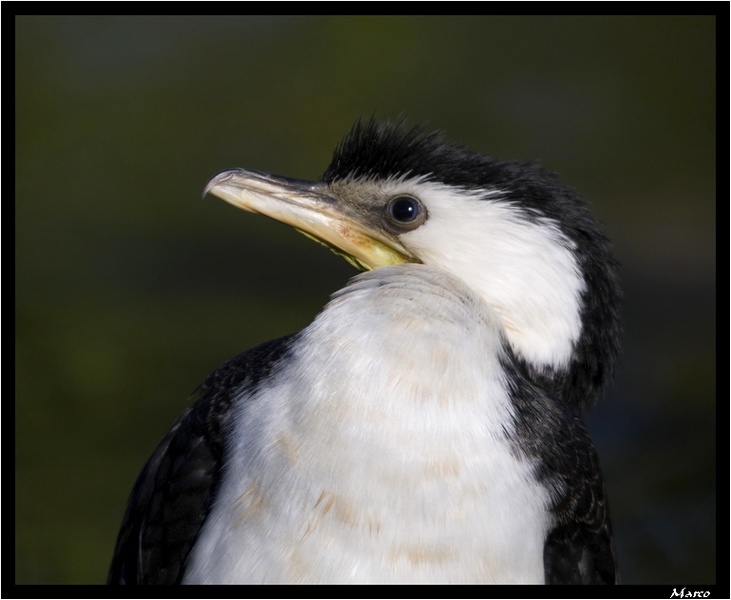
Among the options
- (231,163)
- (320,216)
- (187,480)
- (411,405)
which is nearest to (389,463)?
(411,405)

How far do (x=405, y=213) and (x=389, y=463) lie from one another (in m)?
0.64

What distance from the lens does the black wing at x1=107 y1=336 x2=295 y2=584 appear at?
6.51 ft

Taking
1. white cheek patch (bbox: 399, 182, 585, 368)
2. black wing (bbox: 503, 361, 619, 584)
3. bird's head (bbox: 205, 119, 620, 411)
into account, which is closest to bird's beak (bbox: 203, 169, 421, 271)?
bird's head (bbox: 205, 119, 620, 411)

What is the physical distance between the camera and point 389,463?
170 cm

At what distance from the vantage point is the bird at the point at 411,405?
67.7 inches

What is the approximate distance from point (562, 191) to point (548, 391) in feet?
1.55

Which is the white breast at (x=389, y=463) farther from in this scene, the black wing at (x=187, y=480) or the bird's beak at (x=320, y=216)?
the bird's beak at (x=320, y=216)

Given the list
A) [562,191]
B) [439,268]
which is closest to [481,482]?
[439,268]

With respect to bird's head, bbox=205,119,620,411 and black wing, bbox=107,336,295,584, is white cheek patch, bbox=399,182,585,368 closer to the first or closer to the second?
bird's head, bbox=205,119,620,411

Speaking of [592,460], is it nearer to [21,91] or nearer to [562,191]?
[562,191]

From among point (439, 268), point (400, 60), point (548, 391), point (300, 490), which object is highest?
point (400, 60)

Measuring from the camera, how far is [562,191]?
204cm

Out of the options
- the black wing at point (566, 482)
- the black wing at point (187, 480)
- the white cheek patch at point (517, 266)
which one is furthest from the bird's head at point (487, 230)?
the black wing at point (187, 480)

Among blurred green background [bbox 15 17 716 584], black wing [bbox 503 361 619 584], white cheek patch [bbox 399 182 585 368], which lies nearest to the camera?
black wing [bbox 503 361 619 584]
